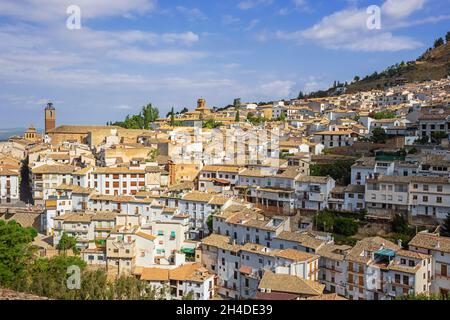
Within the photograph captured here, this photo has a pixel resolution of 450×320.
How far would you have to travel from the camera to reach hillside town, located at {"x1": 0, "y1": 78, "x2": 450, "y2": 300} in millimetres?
13055

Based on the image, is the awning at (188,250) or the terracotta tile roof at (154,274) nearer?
the terracotta tile roof at (154,274)

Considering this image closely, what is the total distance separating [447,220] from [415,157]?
160 inches

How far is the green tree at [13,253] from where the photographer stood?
43.0ft

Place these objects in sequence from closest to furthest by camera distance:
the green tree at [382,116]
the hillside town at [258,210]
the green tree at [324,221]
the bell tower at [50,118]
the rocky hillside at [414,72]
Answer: the hillside town at [258,210] → the green tree at [324,221] → the green tree at [382,116] → the bell tower at [50,118] → the rocky hillside at [414,72]

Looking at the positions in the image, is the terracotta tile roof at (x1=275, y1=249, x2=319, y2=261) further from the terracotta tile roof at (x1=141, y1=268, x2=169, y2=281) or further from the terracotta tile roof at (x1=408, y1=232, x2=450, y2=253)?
the terracotta tile roof at (x1=141, y1=268, x2=169, y2=281)

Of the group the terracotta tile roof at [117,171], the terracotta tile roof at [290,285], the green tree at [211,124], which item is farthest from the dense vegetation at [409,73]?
the terracotta tile roof at [290,285]

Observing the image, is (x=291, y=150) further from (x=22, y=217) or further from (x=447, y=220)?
(x=22, y=217)

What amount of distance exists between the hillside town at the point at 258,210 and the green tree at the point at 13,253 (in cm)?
179

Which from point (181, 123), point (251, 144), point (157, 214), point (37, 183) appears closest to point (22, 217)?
point (37, 183)

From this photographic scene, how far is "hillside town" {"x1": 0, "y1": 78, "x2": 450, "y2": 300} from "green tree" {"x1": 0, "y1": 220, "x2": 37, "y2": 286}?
179 cm

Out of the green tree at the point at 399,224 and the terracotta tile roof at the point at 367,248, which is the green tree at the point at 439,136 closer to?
the green tree at the point at 399,224

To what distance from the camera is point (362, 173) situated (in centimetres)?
1734

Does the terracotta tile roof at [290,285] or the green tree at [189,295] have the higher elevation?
the terracotta tile roof at [290,285]

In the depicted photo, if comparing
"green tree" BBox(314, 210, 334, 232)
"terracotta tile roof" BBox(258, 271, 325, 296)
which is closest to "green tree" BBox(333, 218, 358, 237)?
"green tree" BBox(314, 210, 334, 232)
